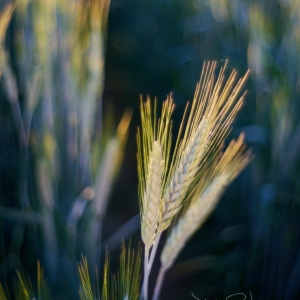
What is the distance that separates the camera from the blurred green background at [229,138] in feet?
2.23

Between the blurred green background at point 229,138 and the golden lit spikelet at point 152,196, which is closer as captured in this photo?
the golden lit spikelet at point 152,196

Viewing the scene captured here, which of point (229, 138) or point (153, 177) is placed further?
point (229, 138)

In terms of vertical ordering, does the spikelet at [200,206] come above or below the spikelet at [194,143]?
below

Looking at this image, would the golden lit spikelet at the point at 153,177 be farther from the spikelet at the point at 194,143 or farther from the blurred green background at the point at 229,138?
the blurred green background at the point at 229,138

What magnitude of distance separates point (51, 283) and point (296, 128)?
1.73 feet

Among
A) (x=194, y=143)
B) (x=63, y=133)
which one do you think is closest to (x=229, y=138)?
(x=63, y=133)

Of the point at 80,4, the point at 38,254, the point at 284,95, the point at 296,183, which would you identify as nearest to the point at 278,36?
the point at 284,95

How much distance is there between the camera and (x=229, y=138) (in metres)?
0.84

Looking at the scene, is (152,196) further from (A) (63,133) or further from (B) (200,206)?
(A) (63,133)

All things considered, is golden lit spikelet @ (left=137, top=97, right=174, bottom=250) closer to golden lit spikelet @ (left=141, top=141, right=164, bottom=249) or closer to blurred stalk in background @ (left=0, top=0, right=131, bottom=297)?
golden lit spikelet @ (left=141, top=141, right=164, bottom=249)

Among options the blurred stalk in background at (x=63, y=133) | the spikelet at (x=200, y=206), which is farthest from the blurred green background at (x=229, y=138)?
the spikelet at (x=200, y=206)

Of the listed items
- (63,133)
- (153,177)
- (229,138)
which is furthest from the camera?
(229,138)

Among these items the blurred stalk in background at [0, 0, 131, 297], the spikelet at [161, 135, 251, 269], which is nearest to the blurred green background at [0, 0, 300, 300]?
the blurred stalk in background at [0, 0, 131, 297]

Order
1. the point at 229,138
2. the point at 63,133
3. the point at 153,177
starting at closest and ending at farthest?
the point at 153,177, the point at 63,133, the point at 229,138
